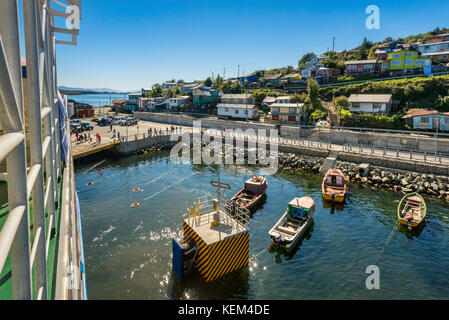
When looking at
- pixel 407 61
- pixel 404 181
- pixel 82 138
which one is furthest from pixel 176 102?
pixel 404 181

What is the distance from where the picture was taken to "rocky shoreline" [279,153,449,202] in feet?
78.9

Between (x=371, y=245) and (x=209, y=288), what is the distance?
10.0 meters

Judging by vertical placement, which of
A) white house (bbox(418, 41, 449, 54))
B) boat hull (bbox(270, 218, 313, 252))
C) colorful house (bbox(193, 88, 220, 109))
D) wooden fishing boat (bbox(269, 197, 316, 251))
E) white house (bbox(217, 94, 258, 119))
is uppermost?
white house (bbox(418, 41, 449, 54))

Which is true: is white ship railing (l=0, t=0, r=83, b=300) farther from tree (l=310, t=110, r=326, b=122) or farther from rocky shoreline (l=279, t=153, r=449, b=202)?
tree (l=310, t=110, r=326, b=122)

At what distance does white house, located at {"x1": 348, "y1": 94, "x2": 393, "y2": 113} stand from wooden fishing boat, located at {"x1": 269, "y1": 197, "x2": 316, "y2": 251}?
3392 centimetres

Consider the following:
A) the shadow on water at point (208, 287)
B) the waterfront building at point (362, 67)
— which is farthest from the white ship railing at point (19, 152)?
the waterfront building at point (362, 67)

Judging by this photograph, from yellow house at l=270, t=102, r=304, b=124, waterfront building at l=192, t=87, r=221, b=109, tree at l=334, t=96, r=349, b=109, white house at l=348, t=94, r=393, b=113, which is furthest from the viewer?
waterfront building at l=192, t=87, r=221, b=109

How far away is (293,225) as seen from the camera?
17.8 m

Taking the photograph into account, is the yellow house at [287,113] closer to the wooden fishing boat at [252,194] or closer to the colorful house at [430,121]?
the colorful house at [430,121]

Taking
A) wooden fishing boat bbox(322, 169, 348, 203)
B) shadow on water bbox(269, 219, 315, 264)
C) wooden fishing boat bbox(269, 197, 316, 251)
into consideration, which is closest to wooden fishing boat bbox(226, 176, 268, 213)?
wooden fishing boat bbox(269, 197, 316, 251)

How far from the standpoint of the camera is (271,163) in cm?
3391

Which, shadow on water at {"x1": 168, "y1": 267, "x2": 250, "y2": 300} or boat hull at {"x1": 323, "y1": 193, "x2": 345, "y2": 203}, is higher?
boat hull at {"x1": 323, "y1": 193, "x2": 345, "y2": 203}

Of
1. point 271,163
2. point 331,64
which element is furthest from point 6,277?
point 331,64
